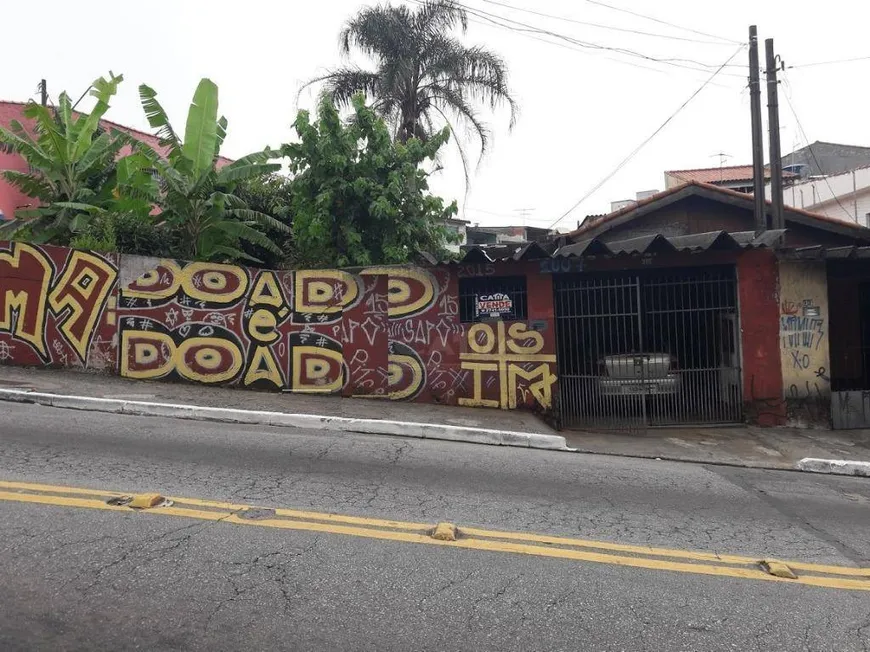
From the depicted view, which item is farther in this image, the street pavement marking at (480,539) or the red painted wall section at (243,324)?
the red painted wall section at (243,324)

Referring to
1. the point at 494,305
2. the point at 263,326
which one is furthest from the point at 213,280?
the point at 494,305

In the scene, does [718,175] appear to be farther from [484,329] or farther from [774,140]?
[484,329]

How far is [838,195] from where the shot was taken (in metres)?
27.7

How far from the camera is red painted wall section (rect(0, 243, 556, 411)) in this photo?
1079cm

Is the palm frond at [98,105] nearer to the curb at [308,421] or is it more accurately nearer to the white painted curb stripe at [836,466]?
the curb at [308,421]

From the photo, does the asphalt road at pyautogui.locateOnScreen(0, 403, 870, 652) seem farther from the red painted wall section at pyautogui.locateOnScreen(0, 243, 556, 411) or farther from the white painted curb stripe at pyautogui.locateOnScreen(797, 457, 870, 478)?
the red painted wall section at pyautogui.locateOnScreen(0, 243, 556, 411)

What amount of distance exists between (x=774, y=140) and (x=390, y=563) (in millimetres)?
11349

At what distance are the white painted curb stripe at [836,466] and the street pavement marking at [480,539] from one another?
4.03 metres

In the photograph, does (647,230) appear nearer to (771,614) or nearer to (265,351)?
(265,351)

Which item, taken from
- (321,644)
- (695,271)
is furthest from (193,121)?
(321,644)

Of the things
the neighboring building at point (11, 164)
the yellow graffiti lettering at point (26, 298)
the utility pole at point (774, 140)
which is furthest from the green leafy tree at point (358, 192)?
the neighboring building at point (11, 164)

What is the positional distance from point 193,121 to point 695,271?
372 inches

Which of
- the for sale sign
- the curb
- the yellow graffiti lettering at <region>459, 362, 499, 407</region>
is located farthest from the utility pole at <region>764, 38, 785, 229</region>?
the curb

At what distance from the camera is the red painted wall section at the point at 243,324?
10.8m
